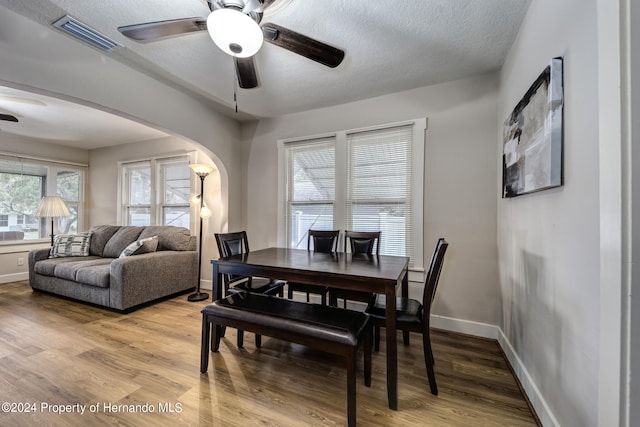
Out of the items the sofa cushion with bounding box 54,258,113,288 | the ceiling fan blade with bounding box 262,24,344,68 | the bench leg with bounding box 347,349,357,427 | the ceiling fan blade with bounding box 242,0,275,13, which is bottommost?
the bench leg with bounding box 347,349,357,427

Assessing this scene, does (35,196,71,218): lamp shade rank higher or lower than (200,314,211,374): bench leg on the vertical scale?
higher

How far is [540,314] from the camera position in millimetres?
1506

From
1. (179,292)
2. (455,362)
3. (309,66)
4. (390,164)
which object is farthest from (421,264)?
(179,292)

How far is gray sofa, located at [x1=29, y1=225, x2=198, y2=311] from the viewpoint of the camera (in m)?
2.99

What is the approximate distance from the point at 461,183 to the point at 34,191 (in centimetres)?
710

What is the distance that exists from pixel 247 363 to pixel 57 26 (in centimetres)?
293

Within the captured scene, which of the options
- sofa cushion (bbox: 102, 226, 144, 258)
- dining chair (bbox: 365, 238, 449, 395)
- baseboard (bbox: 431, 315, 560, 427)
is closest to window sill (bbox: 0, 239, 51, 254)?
sofa cushion (bbox: 102, 226, 144, 258)

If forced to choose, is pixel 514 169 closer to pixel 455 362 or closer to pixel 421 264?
pixel 421 264

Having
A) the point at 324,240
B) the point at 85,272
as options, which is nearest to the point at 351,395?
the point at 324,240

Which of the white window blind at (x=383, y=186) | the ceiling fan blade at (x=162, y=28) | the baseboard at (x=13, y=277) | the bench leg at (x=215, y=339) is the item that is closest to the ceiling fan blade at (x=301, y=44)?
the ceiling fan blade at (x=162, y=28)

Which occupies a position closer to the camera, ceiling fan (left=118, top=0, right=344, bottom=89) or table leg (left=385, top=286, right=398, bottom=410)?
ceiling fan (left=118, top=0, right=344, bottom=89)

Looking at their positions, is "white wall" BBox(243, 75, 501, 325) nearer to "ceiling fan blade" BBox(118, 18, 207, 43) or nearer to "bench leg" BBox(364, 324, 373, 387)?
"bench leg" BBox(364, 324, 373, 387)

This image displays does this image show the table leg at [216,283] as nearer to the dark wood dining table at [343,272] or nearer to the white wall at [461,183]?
the dark wood dining table at [343,272]

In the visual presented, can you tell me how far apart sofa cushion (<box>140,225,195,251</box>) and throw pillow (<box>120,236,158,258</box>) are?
149 millimetres
